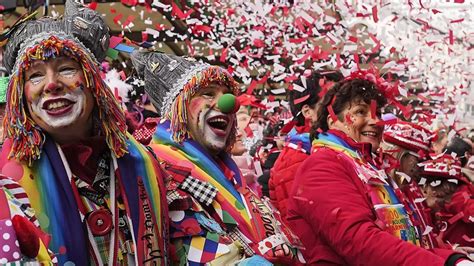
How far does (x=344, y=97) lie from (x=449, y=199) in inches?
77.0

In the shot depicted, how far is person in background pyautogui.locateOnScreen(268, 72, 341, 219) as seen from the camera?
484 cm

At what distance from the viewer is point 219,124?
4.10 metres

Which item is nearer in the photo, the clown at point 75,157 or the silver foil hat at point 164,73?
the clown at point 75,157

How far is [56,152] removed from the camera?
121 inches

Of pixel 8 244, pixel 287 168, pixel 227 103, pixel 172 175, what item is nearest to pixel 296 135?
pixel 287 168

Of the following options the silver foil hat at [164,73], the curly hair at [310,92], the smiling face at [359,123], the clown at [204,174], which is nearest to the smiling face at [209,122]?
the clown at [204,174]

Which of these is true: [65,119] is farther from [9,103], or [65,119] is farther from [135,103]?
[135,103]

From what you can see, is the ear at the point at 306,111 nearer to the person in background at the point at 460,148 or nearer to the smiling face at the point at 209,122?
the smiling face at the point at 209,122

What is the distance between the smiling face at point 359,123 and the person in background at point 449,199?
1.44 metres

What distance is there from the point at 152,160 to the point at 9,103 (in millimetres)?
592

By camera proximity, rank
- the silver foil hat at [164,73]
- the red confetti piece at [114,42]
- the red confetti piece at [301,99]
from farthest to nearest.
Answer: the red confetti piece at [301,99] < the silver foil hat at [164,73] < the red confetti piece at [114,42]

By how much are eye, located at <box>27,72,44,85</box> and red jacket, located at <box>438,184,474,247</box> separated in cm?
325

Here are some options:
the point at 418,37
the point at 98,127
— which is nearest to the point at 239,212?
the point at 98,127

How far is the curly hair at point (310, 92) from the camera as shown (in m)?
5.34
